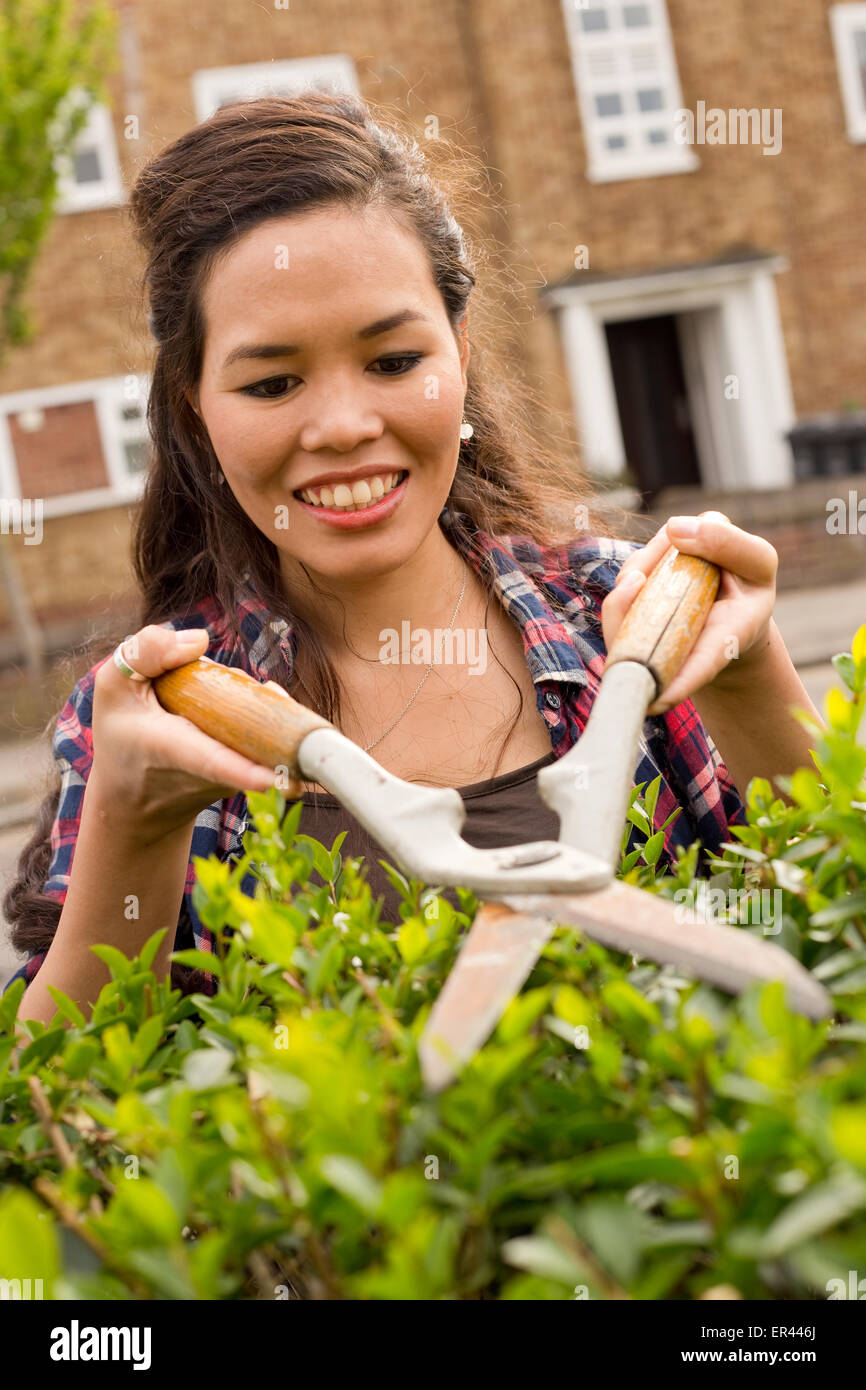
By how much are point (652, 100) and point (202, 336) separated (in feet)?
54.8

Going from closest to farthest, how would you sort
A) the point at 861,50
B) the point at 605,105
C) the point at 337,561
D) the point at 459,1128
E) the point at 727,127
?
the point at 459,1128 → the point at 337,561 → the point at 605,105 → the point at 727,127 → the point at 861,50

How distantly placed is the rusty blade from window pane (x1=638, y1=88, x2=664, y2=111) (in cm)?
1788

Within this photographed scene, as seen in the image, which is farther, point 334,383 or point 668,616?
point 334,383

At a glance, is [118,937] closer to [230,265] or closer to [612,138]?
[230,265]

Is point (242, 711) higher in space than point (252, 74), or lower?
lower

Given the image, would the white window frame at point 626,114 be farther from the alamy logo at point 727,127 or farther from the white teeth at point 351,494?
the white teeth at point 351,494

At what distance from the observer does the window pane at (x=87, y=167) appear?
56.7ft

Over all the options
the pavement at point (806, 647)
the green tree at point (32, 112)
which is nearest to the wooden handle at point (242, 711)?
the pavement at point (806, 647)

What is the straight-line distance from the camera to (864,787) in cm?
119

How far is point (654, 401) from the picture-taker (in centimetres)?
1841

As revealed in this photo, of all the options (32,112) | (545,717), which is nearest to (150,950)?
(545,717)

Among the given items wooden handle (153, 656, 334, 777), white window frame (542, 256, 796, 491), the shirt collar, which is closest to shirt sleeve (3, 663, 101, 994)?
the shirt collar

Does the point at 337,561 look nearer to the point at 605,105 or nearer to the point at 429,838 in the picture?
the point at 429,838

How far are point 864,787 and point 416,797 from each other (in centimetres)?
40
